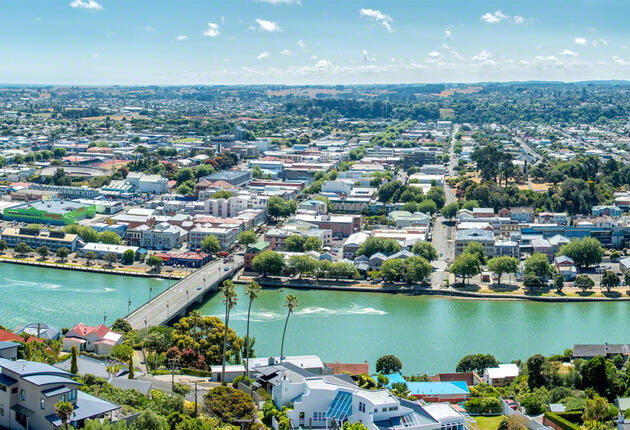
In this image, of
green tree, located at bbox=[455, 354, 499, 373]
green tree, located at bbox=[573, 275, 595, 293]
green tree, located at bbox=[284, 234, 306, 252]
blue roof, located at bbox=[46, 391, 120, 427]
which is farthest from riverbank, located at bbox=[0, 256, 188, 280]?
blue roof, located at bbox=[46, 391, 120, 427]

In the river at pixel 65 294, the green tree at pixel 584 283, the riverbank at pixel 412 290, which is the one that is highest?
the green tree at pixel 584 283

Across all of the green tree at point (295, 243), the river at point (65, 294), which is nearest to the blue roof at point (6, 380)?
the river at point (65, 294)

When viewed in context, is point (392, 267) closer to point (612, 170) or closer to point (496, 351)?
point (496, 351)

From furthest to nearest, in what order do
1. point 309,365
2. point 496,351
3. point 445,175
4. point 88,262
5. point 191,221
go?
point 445,175 < point 191,221 < point 88,262 < point 496,351 < point 309,365

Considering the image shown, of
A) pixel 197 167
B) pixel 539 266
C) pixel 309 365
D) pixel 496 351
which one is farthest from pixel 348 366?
pixel 197 167

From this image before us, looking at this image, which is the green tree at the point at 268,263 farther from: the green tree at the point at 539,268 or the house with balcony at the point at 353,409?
the house with balcony at the point at 353,409
